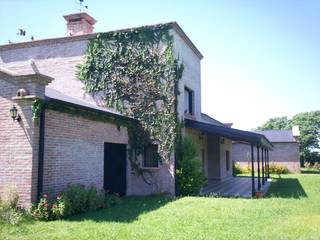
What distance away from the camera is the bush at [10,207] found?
8.91 meters

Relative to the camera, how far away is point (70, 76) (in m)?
17.2

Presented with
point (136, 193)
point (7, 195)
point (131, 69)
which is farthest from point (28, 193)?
point (131, 69)

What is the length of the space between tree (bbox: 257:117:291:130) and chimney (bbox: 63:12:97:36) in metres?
72.7

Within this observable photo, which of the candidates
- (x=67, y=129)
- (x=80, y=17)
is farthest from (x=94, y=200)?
(x=80, y=17)

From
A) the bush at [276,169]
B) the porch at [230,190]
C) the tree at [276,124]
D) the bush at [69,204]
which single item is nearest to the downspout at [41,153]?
the bush at [69,204]

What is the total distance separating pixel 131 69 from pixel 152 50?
136 centimetres

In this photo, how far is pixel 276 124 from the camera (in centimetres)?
8431

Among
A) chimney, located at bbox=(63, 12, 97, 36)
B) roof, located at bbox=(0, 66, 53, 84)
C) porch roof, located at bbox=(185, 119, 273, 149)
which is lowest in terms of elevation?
porch roof, located at bbox=(185, 119, 273, 149)

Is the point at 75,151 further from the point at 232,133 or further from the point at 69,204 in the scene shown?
the point at 232,133

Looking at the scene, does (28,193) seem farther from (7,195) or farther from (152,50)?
(152,50)

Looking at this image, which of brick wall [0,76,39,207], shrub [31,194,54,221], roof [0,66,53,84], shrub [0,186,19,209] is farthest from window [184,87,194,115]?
shrub [0,186,19,209]

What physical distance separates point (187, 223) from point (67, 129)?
4953 millimetres

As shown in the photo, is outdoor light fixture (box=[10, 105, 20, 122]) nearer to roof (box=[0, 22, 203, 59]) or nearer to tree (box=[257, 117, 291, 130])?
roof (box=[0, 22, 203, 59])

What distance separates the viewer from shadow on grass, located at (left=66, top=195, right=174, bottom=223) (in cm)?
965
